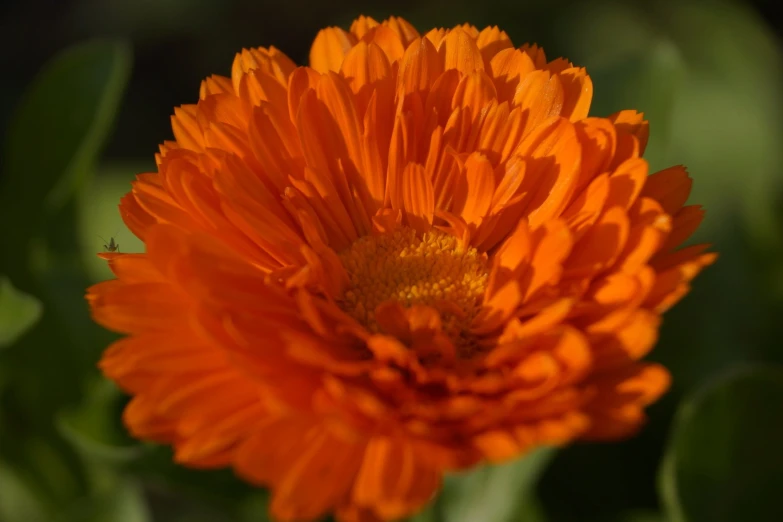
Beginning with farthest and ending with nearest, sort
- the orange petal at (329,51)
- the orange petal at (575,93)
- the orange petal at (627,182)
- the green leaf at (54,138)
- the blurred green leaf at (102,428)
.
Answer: the green leaf at (54,138) < the blurred green leaf at (102,428) < the orange petal at (329,51) < the orange petal at (575,93) < the orange petal at (627,182)

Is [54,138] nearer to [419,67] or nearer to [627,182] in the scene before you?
[419,67]

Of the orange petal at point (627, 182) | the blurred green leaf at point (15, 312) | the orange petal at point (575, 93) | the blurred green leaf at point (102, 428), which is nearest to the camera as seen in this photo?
the orange petal at point (627, 182)

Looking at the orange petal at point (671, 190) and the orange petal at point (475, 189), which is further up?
the orange petal at point (671, 190)

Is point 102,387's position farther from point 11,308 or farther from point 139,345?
point 139,345

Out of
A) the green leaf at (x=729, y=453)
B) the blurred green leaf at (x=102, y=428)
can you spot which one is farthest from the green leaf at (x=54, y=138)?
the green leaf at (x=729, y=453)

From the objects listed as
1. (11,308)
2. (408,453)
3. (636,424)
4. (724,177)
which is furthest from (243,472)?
(724,177)

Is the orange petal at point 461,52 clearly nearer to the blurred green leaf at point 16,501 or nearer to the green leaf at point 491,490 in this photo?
the green leaf at point 491,490

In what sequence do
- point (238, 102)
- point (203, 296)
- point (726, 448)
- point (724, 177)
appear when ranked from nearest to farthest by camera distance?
point (203, 296)
point (238, 102)
point (726, 448)
point (724, 177)

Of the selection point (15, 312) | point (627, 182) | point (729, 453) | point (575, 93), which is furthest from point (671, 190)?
point (15, 312)

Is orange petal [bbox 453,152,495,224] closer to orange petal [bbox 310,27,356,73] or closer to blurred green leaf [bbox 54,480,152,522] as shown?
orange petal [bbox 310,27,356,73]

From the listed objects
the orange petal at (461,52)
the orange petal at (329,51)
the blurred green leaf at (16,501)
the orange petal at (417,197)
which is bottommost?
the blurred green leaf at (16,501)
